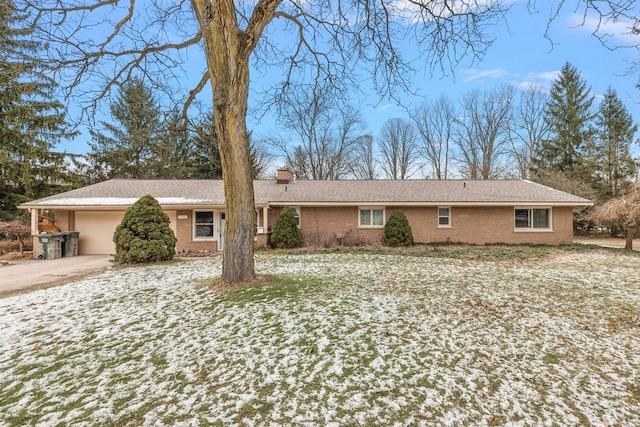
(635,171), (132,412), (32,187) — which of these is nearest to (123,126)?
(32,187)

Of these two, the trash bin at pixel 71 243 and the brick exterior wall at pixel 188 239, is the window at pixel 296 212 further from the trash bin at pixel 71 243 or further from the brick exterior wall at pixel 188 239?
the trash bin at pixel 71 243

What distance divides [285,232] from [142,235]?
580 centimetres

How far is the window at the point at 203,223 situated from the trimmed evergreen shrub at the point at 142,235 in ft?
13.9

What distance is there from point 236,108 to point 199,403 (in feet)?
15.7

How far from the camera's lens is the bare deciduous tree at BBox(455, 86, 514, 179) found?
2845 centimetres

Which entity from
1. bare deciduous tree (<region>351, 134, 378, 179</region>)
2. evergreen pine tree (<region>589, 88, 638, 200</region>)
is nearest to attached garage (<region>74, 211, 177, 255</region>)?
bare deciduous tree (<region>351, 134, 378, 179</region>)

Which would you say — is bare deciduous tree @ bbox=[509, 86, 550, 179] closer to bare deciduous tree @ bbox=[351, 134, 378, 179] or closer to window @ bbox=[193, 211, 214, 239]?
bare deciduous tree @ bbox=[351, 134, 378, 179]

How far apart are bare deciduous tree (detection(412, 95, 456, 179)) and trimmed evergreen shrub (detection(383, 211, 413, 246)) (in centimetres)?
1776

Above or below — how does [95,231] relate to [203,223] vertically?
below

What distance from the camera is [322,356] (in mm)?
3436

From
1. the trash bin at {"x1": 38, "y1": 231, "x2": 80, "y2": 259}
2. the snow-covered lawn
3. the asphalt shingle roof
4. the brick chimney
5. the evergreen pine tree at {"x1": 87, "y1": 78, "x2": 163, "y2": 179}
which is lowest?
the snow-covered lawn

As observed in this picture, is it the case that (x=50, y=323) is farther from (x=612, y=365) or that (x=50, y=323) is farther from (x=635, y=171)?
(x=635, y=171)

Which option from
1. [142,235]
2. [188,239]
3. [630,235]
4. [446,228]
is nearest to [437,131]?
[446,228]

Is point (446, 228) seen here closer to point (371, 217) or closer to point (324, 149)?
point (371, 217)
